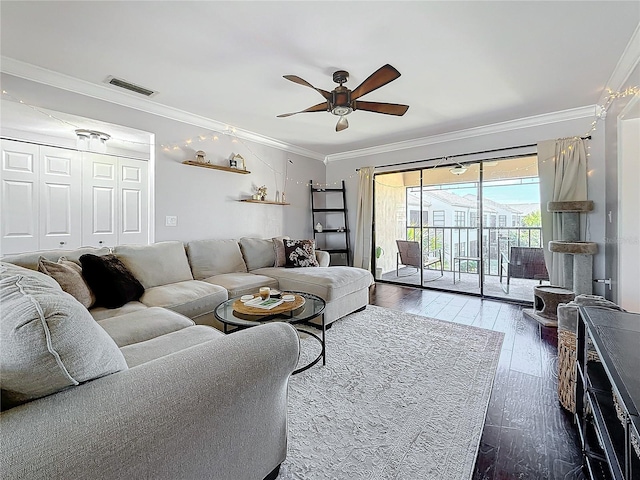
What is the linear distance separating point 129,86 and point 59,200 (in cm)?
162

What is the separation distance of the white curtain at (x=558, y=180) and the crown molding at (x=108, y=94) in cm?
383

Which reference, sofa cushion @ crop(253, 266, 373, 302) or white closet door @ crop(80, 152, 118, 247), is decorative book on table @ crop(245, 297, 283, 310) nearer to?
sofa cushion @ crop(253, 266, 373, 302)

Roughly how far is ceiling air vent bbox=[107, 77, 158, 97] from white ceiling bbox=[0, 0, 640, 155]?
0.08 metres

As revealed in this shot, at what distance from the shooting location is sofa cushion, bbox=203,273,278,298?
9.91 ft

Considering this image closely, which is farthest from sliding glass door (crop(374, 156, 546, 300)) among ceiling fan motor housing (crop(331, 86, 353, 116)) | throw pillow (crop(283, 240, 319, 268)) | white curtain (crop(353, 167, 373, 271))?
ceiling fan motor housing (crop(331, 86, 353, 116))

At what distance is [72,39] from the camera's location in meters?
2.19

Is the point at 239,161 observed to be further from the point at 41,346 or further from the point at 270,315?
the point at 41,346

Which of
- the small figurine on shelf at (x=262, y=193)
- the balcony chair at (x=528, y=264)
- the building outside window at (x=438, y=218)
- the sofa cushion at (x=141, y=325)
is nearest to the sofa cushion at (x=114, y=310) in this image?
the sofa cushion at (x=141, y=325)

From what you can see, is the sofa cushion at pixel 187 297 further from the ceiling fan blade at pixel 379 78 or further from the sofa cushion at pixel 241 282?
the ceiling fan blade at pixel 379 78

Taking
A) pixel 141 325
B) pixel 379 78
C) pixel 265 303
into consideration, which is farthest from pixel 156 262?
pixel 379 78

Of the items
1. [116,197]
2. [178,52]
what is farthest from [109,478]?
[116,197]

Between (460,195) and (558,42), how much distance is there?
10.1ft

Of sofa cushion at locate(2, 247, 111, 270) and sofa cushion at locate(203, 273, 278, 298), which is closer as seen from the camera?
sofa cushion at locate(2, 247, 111, 270)

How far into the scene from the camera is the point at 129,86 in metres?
2.93
